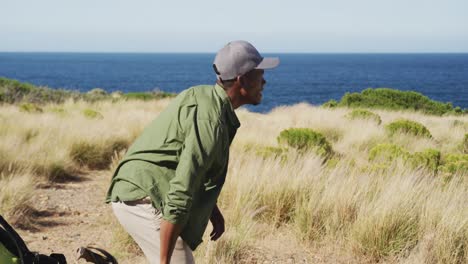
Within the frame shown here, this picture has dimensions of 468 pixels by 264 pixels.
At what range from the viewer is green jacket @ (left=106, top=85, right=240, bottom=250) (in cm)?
240

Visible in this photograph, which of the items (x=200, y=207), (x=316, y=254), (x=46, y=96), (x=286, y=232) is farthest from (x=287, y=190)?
(x=46, y=96)

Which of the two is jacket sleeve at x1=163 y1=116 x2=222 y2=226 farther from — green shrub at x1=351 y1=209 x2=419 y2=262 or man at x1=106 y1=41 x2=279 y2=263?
green shrub at x1=351 y1=209 x2=419 y2=262

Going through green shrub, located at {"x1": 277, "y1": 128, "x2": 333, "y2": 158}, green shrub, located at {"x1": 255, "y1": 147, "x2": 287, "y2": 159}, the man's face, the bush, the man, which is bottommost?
the bush

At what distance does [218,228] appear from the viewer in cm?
323

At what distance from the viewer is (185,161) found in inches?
94.1

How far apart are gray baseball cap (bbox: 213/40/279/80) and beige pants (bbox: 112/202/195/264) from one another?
688 millimetres

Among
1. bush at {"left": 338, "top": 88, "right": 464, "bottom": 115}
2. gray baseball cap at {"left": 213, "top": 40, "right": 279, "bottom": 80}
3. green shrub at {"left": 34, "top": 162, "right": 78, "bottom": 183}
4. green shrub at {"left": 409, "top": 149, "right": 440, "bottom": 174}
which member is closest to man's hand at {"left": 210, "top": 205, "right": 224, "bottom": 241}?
gray baseball cap at {"left": 213, "top": 40, "right": 279, "bottom": 80}

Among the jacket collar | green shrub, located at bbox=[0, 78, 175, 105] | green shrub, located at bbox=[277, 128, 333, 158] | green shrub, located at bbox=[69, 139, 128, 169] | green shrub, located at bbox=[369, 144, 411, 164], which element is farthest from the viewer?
green shrub, located at bbox=[0, 78, 175, 105]

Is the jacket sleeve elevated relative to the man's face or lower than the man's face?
lower

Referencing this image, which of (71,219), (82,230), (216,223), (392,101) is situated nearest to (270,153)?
(71,219)

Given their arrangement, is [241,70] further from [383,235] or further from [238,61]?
[383,235]

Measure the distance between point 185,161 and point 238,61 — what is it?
53 centimetres

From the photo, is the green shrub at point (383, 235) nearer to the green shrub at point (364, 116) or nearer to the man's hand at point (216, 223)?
the man's hand at point (216, 223)

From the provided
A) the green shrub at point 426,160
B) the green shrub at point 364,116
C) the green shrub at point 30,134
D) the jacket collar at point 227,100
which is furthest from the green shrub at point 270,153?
the green shrub at point 364,116
